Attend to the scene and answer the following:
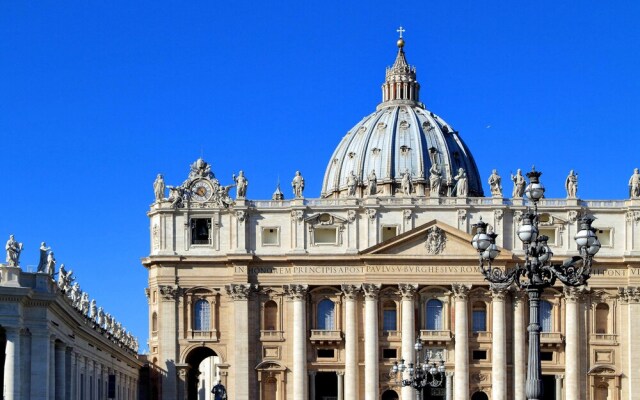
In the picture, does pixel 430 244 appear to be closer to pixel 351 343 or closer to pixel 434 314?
pixel 434 314

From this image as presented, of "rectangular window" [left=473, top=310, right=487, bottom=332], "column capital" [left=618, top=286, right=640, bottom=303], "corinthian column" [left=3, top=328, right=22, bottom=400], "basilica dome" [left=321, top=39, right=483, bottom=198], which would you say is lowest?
"corinthian column" [left=3, top=328, right=22, bottom=400]

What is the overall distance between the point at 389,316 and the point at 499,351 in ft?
28.8

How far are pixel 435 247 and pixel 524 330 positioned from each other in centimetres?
923

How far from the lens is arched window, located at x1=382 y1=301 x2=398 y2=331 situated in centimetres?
10706

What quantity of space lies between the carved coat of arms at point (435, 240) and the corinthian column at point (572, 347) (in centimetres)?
991

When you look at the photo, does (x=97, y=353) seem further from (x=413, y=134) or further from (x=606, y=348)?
(x=413, y=134)

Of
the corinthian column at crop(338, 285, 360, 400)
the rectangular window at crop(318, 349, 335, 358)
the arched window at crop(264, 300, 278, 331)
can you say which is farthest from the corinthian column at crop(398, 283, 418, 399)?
the arched window at crop(264, 300, 278, 331)

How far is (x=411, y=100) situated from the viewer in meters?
159

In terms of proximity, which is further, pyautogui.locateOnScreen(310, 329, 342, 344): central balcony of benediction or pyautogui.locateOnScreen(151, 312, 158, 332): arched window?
pyautogui.locateOnScreen(151, 312, 158, 332): arched window

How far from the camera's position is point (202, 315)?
4245 inches

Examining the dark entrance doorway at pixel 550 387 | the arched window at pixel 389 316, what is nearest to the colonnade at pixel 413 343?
the dark entrance doorway at pixel 550 387

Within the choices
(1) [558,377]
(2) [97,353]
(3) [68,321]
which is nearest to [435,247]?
(1) [558,377]

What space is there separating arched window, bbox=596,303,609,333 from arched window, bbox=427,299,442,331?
12075 millimetres

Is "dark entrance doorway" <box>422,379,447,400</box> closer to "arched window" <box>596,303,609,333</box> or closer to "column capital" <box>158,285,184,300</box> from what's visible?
"arched window" <box>596,303,609,333</box>
